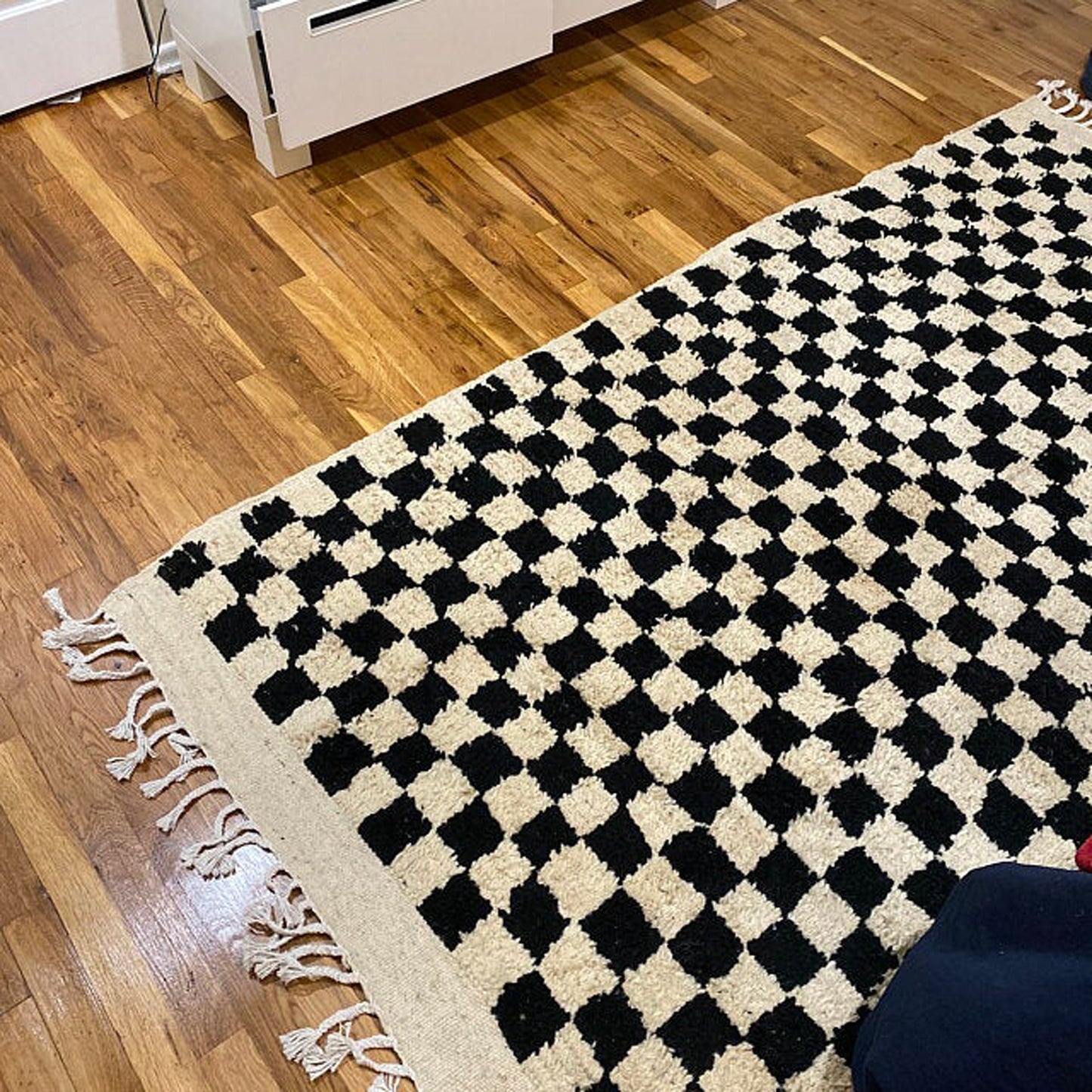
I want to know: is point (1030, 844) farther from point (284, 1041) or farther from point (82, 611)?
point (82, 611)

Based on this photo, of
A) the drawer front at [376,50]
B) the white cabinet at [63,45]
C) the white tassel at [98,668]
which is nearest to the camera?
the white tassel at [98,668]

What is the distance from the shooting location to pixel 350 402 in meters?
1.88

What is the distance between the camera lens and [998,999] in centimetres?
98

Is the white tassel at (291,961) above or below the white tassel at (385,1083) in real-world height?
above

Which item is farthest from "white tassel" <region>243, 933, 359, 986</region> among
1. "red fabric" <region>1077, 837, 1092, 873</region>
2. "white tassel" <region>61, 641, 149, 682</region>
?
"red fabric" <region>1077, 837, 1092, 873</region>

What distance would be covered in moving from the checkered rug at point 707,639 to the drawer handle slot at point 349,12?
0.67m

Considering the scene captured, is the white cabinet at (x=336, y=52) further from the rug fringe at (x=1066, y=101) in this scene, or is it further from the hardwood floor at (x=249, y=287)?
the rug fringe at (x=1066, y=101)

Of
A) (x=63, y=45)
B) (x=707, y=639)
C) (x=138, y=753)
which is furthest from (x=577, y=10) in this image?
(x=138, y=753)

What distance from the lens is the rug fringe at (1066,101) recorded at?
241cm

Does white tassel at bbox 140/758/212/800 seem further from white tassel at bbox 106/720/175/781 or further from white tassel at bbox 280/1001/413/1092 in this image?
white tassel at bbox 280/1001/413/1092

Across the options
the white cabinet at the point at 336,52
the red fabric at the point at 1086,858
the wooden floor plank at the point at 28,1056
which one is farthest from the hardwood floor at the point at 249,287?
the red fabric at the point at 1086,858

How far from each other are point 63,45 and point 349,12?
0.62 meters

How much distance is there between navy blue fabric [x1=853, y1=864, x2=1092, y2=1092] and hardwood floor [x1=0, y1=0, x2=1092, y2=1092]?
1.97ft

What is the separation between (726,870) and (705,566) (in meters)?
0.45
